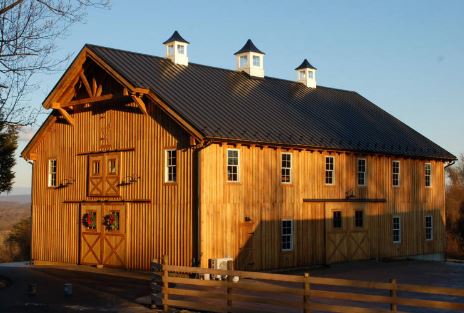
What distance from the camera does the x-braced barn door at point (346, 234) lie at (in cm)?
2833


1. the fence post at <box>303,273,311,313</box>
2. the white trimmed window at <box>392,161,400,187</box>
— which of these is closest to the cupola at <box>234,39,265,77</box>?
the white trimmed window at <box>392,161,400,187</box>

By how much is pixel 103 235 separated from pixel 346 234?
1039 centimetres

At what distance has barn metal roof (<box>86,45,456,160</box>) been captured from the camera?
996 inches

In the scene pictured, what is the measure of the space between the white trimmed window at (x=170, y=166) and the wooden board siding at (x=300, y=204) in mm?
1744

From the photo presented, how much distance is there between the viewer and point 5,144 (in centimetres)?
4081

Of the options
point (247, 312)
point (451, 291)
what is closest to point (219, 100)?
point (247, 312)

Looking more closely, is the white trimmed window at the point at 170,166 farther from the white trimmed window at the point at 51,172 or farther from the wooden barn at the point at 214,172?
the white trimmed window at the point at 51,172

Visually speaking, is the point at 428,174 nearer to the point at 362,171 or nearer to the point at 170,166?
the point at 362,171

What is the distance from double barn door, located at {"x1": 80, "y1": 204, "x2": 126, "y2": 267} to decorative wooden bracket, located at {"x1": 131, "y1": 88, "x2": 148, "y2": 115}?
417 cm

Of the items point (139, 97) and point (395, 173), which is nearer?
point (139, 97)

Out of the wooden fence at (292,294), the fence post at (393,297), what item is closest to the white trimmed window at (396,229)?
the wooden fence at (292,294)

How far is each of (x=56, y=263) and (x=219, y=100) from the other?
1067cm

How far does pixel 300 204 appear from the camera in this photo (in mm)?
27281

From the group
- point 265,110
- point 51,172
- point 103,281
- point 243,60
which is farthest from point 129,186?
point 243,60
